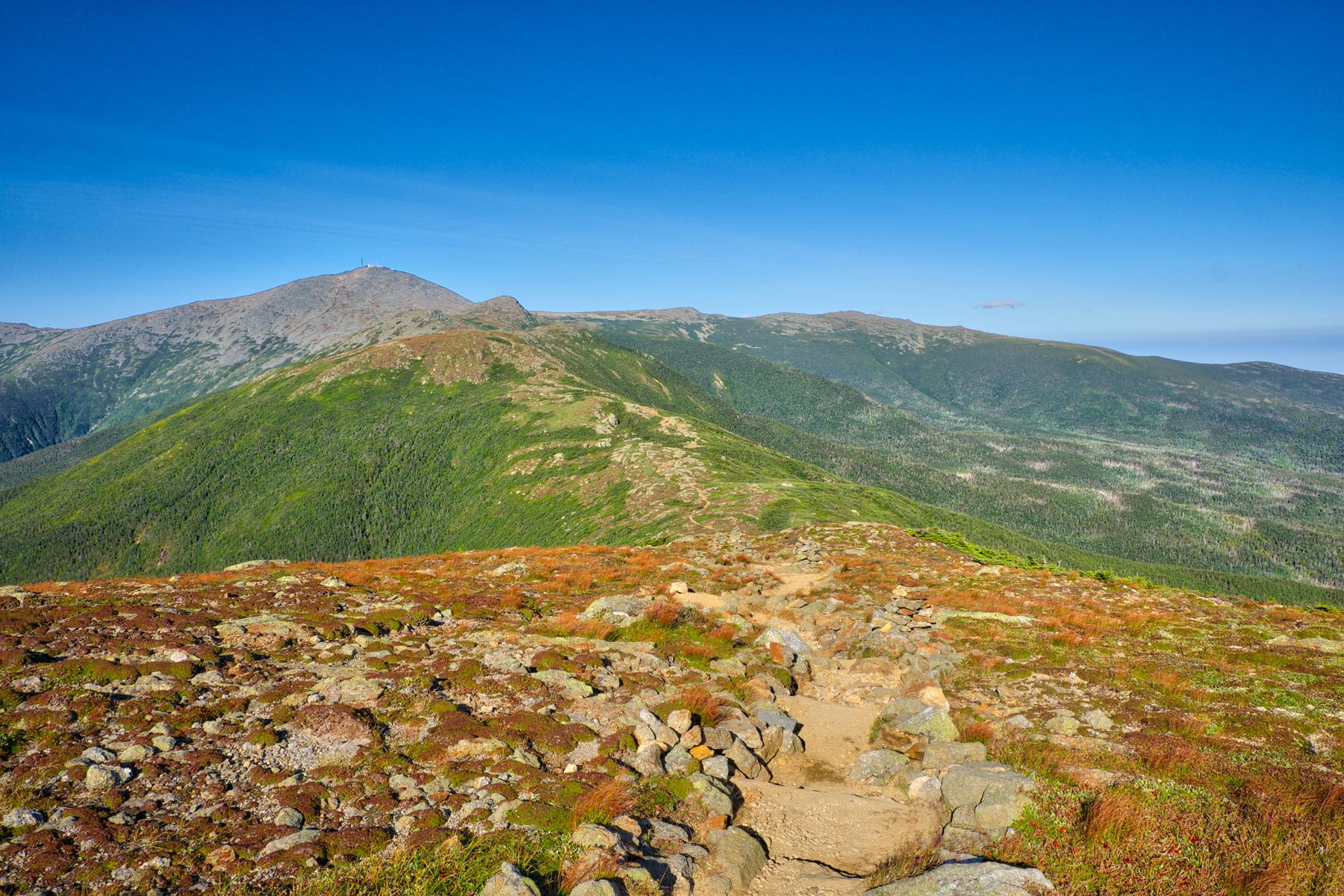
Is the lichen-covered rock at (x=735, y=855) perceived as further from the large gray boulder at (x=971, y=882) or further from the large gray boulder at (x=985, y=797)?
the large gray boulder at (x=985, y=797)

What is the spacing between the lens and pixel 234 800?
12.5m

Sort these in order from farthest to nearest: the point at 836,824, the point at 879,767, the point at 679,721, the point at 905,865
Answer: the point at 679,721
the point at 879,767
the point at 836,824
the point at 905,865

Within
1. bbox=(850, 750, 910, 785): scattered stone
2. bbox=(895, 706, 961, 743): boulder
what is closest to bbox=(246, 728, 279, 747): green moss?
bbox=(850, 750, 910, 785): scattered stone

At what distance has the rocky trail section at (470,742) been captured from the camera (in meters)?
11.4

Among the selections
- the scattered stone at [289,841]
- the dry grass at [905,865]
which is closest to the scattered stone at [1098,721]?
the dry grass at [905,865]

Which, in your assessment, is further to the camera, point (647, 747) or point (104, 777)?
point (647, 747)

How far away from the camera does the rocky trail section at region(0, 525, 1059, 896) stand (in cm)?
1140

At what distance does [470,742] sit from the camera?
608 inches

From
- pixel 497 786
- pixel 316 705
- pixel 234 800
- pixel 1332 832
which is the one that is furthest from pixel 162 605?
pixel 1332 832

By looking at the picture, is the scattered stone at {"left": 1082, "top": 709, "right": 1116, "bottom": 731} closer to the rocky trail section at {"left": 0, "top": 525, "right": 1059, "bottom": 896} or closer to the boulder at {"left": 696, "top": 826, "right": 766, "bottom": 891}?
the rocky trail section at {"left": 0, "top": 525, "right": 1059, "bottom": 896}

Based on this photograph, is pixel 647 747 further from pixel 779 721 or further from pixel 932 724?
pixel 932 724

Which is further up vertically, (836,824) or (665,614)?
(665,614)

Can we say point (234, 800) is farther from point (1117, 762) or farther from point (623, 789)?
point (1117, 762)

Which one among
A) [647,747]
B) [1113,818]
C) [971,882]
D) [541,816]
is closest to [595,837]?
[541,816]
